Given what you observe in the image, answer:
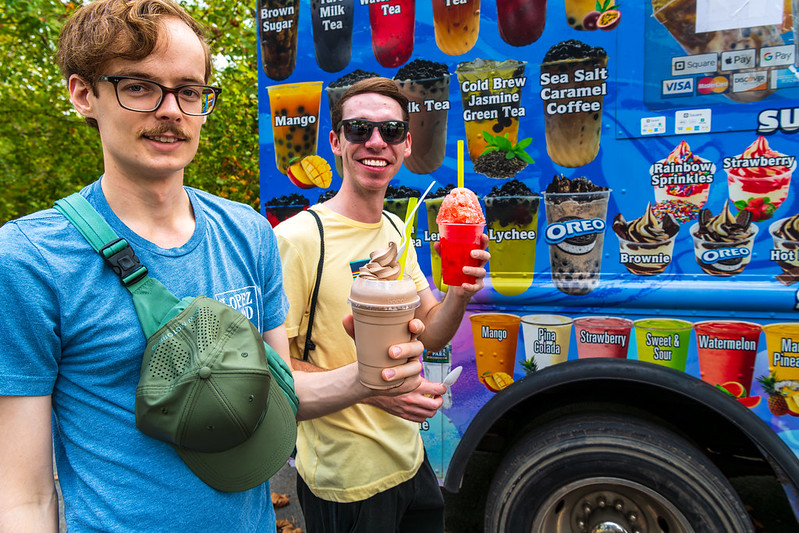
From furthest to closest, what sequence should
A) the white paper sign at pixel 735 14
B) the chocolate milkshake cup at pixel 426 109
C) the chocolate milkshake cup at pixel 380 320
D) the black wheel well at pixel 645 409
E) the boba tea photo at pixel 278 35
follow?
1. the boba tea photo at pixel 278 35
2. the chocolate milkshake cup at pixel 426 109
3. the black wheel well at pixel 645 409
4. the white paper sign at pixel 735 14
5. the chocolate milkshake cup at pixel 380 320

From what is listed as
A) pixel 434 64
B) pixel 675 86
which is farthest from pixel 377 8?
pixel 675 86

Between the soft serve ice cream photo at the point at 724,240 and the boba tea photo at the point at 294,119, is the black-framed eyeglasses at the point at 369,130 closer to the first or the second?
the boba tea photo at the point at 294,119

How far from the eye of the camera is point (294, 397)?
4.25ft

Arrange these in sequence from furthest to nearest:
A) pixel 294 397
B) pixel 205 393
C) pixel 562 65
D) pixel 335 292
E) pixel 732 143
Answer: pixel 562 65 < pixel 732 143 < pixel 335 292 < pixel 294 397 < pixel 205 393

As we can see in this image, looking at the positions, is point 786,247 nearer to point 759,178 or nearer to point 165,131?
point 759,178

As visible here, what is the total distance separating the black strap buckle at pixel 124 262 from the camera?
1.01m

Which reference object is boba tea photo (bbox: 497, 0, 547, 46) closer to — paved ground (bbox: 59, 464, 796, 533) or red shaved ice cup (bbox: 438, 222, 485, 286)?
red shaved ice cup (bbox: 438, 222, 485, 286)

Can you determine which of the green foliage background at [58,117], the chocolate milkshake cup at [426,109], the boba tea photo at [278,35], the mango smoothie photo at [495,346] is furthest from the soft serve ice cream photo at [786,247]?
the green foliage background at [58,117]

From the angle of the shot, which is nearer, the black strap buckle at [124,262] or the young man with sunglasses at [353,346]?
the black strap buckle at [124,262]

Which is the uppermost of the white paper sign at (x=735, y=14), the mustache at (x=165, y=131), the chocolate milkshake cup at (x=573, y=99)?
the white paper sign at (x=735, y=14)

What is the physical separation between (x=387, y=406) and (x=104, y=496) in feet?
2.69

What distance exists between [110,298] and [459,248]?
3.58ft

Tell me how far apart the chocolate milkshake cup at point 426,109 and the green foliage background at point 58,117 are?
3377mm

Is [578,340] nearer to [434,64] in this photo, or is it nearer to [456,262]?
[456,262]
